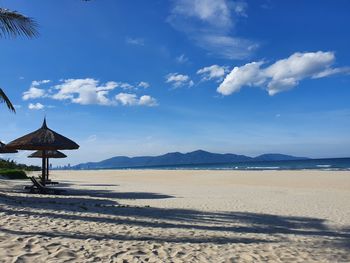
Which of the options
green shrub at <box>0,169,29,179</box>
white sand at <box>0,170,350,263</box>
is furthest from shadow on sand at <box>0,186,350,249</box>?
green shrub at <box>0,169,29,179</box>

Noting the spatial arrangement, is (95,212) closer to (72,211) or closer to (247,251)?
(72,211)

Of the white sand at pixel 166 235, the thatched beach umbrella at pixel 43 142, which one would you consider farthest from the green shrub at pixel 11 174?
the white sand at pixel 166 235

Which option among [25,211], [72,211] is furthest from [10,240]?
[72,211]

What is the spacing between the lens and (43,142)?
1325 centimetres

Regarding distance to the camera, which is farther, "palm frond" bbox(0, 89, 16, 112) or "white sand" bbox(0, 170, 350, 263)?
"palm frond" bbox(0, 89, 16, 112)

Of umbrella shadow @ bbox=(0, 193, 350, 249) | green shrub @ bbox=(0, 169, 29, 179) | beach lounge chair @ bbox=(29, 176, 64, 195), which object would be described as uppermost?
green shrub @ bbox=(0, 169, 29, 179)

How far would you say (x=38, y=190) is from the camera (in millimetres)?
13844

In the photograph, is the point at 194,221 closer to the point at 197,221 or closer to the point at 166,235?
the point at 197,221

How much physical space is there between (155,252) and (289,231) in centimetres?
367

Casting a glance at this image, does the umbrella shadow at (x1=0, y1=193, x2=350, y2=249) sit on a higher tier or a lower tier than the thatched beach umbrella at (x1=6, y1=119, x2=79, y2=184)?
lower

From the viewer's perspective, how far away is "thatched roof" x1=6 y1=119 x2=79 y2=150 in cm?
1320

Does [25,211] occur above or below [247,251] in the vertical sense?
above

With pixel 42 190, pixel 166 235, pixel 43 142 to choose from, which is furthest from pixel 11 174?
pixel 166 235

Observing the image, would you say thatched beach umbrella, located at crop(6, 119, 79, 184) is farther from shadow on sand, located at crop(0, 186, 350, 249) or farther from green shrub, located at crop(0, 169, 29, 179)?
green shrub, located at crop(0, 169, 29, 179)
